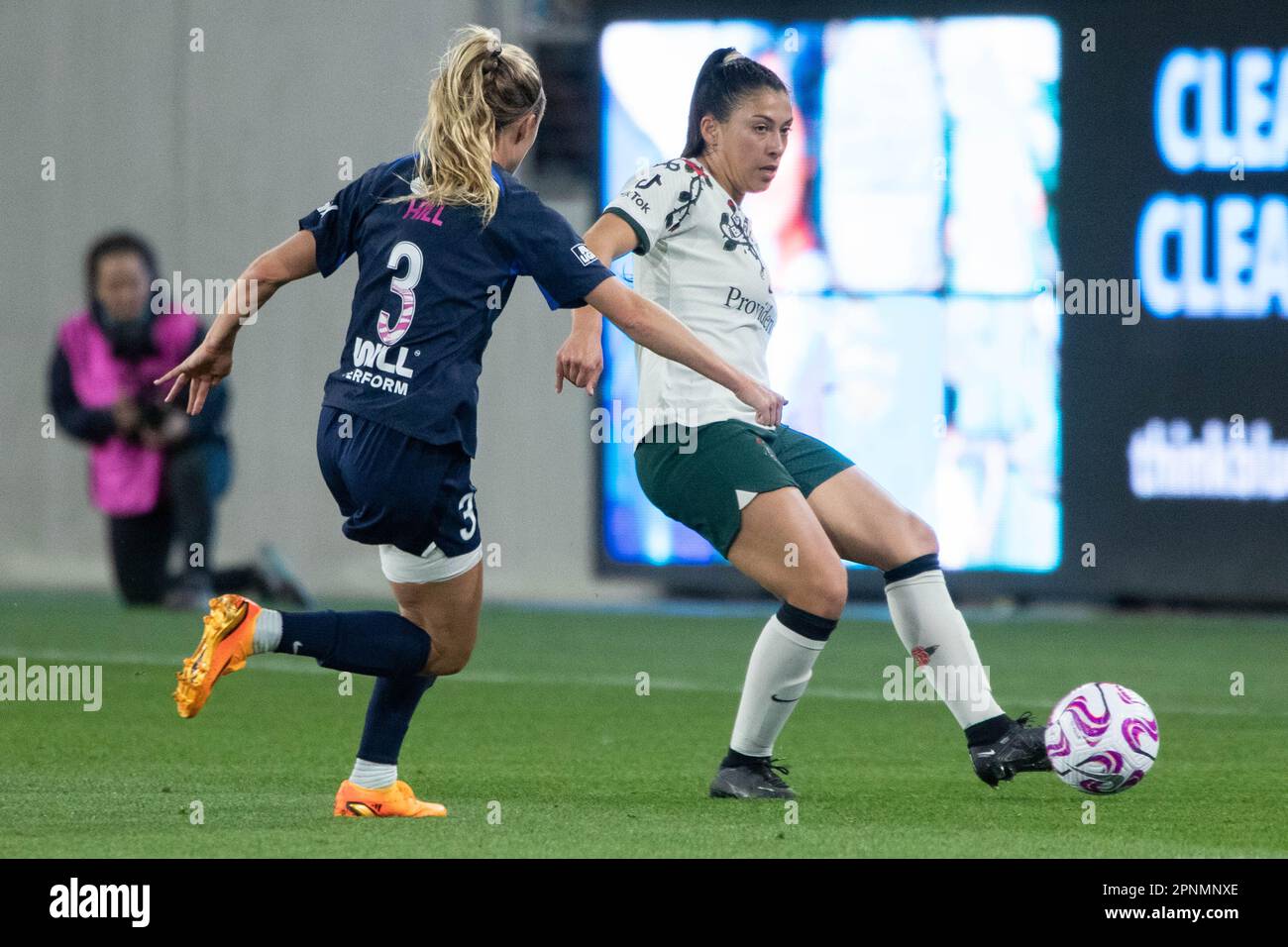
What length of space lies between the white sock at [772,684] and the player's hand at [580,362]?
31.6 inches

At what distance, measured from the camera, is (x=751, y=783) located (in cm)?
518

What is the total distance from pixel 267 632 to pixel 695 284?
1459 mm

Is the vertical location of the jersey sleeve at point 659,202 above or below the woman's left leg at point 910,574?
above

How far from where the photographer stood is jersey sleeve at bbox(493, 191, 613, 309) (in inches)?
180

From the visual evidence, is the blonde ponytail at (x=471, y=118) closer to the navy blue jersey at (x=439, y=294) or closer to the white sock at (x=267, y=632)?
the navy blue jersey at (x=439, y=294)

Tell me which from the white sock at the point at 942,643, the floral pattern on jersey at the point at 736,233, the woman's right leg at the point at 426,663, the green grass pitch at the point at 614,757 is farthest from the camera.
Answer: the floral pattern on jersey at the point at 736,233

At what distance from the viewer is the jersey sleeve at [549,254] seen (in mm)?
4570

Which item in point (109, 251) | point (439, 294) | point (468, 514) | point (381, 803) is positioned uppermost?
point (109, 251)

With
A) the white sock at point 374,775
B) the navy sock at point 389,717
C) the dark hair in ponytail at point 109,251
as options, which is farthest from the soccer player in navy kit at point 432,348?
the dark hair in ponytail at point 109,251

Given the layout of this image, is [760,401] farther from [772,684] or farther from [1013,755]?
[1013,755]

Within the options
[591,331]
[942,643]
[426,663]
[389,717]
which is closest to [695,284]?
[591,331]

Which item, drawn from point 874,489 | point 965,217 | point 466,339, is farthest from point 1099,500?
point 466,339

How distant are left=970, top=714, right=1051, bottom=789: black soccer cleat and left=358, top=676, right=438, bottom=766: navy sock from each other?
54.3 inches
